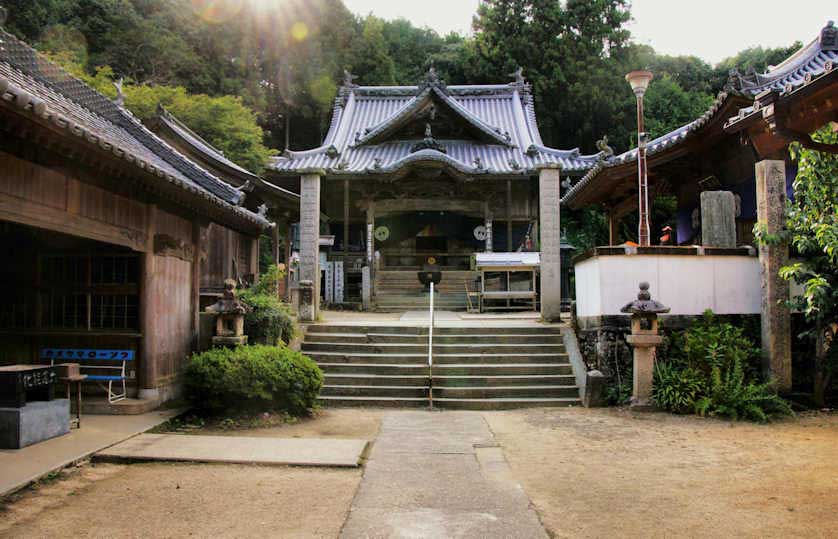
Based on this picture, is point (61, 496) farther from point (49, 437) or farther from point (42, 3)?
point (42, 3)

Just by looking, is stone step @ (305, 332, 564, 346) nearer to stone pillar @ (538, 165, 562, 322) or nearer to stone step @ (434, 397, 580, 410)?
stone pillar @ (538, 165, 562, 322)

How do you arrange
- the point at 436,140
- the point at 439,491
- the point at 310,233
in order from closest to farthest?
the point at 439,491
the point at 310,233
the point at 436,140

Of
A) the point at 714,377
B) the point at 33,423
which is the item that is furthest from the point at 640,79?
the point at 33,423

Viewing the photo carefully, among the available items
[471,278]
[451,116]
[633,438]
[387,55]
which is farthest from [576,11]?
[633,438]

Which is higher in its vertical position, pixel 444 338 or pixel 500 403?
pixel 444 338

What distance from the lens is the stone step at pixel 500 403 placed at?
971 centimetres

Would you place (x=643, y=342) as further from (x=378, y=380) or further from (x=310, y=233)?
(x=310, y=233)

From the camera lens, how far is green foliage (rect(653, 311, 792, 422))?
8398 millimetres

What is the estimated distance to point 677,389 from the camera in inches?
348

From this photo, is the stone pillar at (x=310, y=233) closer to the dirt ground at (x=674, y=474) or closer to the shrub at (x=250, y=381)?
the shrub at (x=250, y=381)

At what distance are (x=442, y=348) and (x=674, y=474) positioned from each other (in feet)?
20.0

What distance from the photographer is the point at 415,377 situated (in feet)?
34.4

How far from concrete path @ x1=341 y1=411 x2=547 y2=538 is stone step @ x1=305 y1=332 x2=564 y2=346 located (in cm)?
398

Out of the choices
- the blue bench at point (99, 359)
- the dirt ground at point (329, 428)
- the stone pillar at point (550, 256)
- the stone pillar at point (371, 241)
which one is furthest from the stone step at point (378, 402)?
the stone pillar at point (371, 241)
